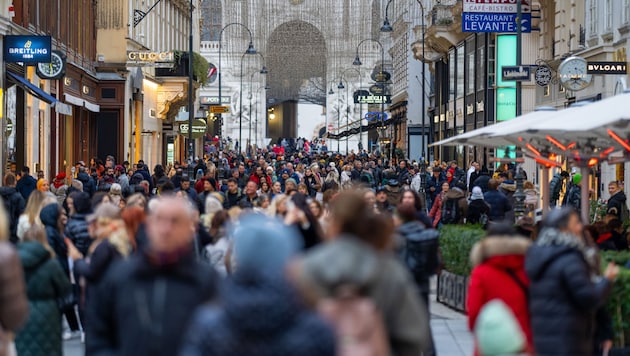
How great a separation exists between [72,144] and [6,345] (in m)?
34.5

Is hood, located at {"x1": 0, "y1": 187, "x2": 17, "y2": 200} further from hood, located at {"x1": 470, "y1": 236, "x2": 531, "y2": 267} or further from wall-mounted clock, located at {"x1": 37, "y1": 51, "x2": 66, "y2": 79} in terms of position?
wall-mounted clock, located at {"x1": 37, "y1": 51, "x2": 66, "y2": 79}

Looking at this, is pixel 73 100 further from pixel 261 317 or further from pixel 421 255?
pixel 261 317

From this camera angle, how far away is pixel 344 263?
549 cm

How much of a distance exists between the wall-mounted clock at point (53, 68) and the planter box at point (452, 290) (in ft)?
53.8

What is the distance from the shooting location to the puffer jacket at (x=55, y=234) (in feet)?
40.9

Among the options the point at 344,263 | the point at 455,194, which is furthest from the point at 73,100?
the point at 344,263

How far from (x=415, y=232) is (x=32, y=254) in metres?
2.90

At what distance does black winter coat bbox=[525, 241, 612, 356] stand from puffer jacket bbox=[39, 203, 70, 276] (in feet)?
17.9

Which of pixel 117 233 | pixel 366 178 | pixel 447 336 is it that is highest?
pixel 117 233

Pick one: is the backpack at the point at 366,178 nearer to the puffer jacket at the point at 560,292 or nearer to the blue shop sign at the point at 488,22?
the blue shop sign at the point at 488,22

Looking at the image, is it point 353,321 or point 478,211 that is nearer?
point 353,321

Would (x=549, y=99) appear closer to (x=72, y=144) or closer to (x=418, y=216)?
(x=72, y=144)

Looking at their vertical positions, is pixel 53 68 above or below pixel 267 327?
above

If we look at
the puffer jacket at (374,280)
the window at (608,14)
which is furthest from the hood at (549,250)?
the window at (608,14)
